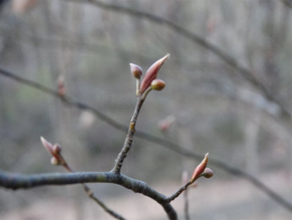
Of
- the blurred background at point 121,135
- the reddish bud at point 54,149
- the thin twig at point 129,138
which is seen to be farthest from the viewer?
the blurred background at point 121,135

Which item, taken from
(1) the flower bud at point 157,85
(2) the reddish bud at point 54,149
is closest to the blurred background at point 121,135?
(2) the reddish bud at point 54,149

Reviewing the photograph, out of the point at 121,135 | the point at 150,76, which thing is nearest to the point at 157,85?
the point at 150,76

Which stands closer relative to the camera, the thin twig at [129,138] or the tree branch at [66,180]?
the tree branch at [66,180]

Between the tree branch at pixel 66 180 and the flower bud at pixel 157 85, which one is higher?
the flower bud at pixel 157 85

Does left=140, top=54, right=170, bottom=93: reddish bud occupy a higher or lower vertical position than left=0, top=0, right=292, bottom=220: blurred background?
higher

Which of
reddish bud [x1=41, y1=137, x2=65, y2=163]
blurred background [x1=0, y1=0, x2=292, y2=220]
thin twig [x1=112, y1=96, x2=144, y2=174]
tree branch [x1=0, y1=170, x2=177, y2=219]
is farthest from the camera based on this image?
blurred background [x1=0, y1=0, x2=292, y2=220]

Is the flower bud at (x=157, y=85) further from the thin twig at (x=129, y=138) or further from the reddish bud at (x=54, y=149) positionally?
the reddish bud at (x=54, y=149)

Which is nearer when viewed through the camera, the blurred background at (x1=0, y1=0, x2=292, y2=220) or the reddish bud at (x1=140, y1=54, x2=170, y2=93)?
the reddish bud at (x1=140, y1=54, x2=170, y2=93)

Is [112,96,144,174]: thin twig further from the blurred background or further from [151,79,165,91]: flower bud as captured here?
the blurred background

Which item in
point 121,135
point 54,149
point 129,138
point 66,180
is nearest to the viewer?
point 66,180

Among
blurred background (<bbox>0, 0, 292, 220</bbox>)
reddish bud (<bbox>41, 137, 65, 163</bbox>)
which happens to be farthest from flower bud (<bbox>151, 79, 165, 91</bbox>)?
blurred background (<bbox>0, 0, 292, 220</bbox>)

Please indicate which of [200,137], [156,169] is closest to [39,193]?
[156,169]

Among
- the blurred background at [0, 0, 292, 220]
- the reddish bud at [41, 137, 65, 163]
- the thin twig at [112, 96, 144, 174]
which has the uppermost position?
the thin twig at [112, 96, 144, 174]

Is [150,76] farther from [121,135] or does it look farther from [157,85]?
[121,135]
